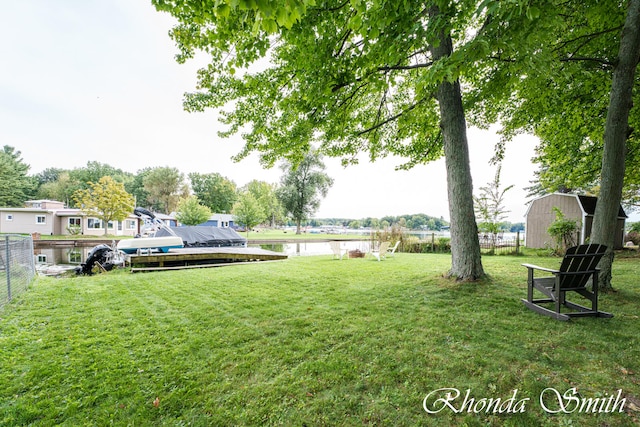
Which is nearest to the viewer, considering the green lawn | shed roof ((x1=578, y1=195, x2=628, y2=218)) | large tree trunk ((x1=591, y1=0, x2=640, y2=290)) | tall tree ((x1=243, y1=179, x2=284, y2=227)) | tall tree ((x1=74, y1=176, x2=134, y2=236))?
the green lawn

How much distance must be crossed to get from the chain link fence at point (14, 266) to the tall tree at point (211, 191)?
48543 millimetres

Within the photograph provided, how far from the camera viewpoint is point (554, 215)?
47.3ft

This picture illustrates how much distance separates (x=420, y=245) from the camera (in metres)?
15.2

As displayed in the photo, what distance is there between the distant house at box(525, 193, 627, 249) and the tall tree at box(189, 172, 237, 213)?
4982 centimetres

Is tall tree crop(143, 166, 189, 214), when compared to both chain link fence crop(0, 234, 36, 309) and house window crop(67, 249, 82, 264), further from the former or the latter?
chain link fence crop(0, 234, 36, 309)

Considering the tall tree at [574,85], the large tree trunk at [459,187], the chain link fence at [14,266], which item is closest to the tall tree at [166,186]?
the chain link fence at [14,266]

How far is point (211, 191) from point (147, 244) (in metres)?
45.4

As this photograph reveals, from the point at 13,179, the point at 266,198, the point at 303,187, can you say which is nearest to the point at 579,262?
the point at 303,187

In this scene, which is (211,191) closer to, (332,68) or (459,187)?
(332,68)

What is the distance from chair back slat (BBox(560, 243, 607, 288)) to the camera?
3441mm

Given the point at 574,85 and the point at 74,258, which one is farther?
the point at 74,258

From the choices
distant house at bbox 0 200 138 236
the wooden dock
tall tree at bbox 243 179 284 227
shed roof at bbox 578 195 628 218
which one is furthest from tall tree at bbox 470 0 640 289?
tall tree at bbox 243 179 284 227

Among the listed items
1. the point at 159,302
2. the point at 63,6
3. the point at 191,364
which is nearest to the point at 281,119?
the point at 159,302

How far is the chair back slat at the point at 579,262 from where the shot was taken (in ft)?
11.3
